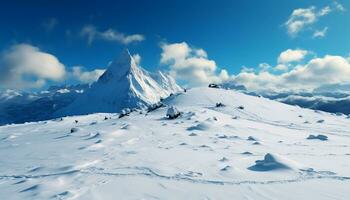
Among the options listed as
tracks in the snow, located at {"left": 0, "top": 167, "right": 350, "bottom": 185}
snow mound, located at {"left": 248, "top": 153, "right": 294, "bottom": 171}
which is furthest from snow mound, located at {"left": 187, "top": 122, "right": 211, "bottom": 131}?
tracks in the snow, located at {"left": 0, "top": 167, "right": 350, "bottom": 185}

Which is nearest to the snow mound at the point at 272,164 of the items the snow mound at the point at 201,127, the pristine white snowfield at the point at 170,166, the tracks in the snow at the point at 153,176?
the pristine white snowfield at the point at 170,166

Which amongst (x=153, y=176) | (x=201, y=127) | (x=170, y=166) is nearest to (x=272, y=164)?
(x=170, y=166)

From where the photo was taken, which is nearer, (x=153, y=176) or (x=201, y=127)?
(x=153, y=176)

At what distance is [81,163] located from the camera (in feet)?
52.1

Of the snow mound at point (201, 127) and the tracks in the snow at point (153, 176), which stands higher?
the snow mound at point (201, 127)

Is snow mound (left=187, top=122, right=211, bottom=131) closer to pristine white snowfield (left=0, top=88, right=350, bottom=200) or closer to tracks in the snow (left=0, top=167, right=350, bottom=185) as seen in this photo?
pristine white snowfield (left=0, top=88, right=350, bottom=200)

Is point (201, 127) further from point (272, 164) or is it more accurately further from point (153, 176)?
point (153, 176)

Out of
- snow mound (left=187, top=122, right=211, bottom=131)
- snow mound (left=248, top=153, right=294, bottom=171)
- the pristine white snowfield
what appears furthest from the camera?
snow mound (left=187, top=122, right=211, bottom=131)

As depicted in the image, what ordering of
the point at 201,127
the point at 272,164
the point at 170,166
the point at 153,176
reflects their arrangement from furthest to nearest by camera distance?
the point at 201,127
the point at 170,166
the point at 272,164
the point at 153,176

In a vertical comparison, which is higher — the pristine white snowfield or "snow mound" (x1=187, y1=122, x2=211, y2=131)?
"snow mound" (x1=187, y1=122, x2=211, y2=131)

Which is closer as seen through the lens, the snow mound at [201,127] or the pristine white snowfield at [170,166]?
the pristine white snowfield at [170,166]

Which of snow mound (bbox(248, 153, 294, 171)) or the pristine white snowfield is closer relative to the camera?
the pristine white snowfield

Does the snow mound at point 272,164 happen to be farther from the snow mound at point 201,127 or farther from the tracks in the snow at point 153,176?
the snow mound at point 201,127

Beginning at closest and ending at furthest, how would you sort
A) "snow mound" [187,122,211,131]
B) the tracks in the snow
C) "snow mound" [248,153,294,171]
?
the tracks in the snow < "snow mound" [248,153,294,171] < "snow mound" [187,122,211,131]
